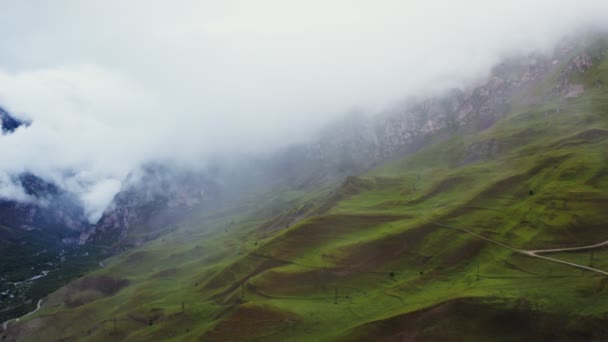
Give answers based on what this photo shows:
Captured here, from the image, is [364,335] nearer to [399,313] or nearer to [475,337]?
[399,313]

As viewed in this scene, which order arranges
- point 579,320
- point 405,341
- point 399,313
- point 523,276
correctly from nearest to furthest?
point 579,320
point 405,341
point 399,313
point 523,276

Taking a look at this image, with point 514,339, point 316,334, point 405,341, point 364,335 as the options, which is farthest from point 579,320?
point 316,334

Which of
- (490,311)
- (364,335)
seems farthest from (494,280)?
(364,335)

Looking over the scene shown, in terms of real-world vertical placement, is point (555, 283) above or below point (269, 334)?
above

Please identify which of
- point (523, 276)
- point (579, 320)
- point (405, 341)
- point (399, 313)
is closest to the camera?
point (579, 320)

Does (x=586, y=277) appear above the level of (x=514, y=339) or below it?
above

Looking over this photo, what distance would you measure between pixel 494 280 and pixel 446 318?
36.4 metres

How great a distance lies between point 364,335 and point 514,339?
4823 centimetres

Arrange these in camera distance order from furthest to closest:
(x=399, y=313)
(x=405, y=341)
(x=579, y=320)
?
(x=399, y=313), (x=405, y=341), (x=579, y=320)

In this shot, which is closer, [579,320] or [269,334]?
[579,320]

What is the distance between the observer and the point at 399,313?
183625 mm

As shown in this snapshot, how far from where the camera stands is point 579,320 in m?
159

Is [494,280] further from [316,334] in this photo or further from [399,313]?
[316,334]

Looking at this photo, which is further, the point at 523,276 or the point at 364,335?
the point at 523,276
